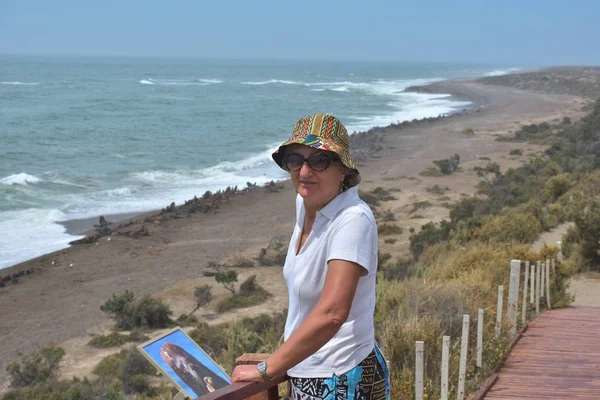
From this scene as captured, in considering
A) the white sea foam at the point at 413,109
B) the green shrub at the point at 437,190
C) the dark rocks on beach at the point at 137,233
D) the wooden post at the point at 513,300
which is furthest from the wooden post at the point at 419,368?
the white sea foam at the point at 413,109

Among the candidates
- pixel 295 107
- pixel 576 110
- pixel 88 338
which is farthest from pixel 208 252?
pixel 295 107

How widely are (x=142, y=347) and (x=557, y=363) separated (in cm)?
407

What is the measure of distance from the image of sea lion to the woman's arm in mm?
426

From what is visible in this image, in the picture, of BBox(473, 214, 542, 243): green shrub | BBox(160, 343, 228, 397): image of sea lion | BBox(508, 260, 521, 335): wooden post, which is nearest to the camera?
BBox(160, 343, 228, 397): image of sea lion

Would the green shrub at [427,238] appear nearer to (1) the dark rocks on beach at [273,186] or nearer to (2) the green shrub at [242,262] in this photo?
(2) the green shrub at [242,262]

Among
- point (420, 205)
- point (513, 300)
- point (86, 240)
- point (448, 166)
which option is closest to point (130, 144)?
point (448, 166)

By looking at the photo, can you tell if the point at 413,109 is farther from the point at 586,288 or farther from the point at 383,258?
the point at 586,288

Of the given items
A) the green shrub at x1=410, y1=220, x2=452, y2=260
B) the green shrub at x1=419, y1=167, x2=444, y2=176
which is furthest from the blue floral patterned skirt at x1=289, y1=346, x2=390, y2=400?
the green shrub at x1=419, y1=167, x2=444, y2=176

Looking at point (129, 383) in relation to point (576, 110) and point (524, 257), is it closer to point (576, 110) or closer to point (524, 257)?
point (524, 257)

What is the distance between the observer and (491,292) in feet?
23.5

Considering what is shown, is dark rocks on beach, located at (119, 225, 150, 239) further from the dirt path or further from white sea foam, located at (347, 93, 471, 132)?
white sea foam, located at (347, 93, 471, 132)

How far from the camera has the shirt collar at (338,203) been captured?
2.14 m

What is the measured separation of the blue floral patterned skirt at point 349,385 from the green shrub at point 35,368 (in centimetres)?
828

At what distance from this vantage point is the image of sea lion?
233cm
